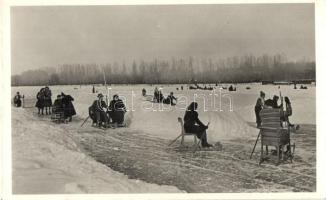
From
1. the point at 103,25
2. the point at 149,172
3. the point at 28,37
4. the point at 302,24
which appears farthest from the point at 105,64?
the point at 302,24

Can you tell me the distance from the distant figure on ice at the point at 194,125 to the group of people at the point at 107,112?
469 mm

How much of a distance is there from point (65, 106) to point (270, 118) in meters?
1.52

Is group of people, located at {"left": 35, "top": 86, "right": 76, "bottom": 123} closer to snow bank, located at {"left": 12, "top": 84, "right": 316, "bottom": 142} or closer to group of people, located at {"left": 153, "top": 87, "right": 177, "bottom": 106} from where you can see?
snow bank, located at {"left": 12, "top": 84, "right": 316, "bottom": 142}

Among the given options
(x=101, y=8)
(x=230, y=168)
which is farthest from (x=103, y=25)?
(x=230, y=168)

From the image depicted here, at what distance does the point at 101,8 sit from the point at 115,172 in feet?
3.96

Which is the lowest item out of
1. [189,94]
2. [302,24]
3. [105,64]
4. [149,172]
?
[149,172]

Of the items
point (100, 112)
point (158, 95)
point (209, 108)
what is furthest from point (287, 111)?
point (100, 112)

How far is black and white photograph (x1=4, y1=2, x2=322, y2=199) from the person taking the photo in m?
3.41

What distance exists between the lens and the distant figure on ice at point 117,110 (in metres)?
3.48

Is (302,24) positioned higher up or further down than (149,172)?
higher up

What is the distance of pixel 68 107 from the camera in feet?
11.4

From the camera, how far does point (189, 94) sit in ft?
11.4

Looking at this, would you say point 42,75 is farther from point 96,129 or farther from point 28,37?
point 96,129
